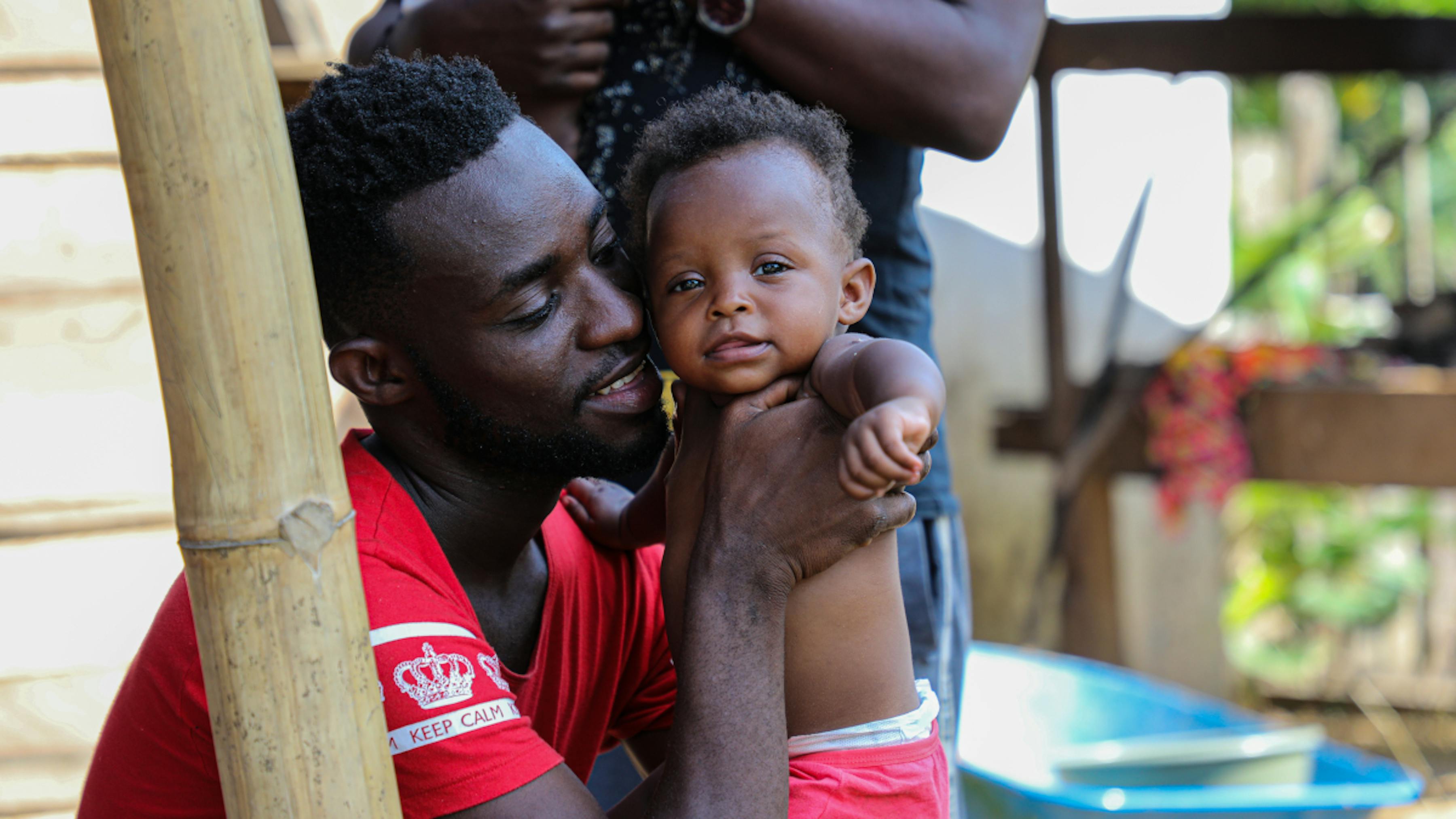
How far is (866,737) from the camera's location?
55.7 inches

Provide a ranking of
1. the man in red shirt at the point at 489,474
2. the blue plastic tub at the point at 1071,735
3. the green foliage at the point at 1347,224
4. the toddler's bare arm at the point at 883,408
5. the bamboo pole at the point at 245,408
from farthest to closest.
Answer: the green foliage at the point at 1347,224, the blue plastic tub at the point at 1071,735, the man in red shirt at the point at 489,474, the toddler's bare arm at the point at 883,408, the bamboo pole at the point at 245,408

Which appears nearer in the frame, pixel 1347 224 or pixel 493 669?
pixel 493 669

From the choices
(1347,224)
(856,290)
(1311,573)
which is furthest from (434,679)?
(1347,224)

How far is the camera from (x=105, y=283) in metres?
2.66

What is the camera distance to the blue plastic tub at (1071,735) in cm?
306

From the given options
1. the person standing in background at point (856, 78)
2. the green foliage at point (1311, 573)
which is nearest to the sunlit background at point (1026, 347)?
the green foliage at point (1311, 573)

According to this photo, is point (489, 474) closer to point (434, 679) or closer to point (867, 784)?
point (434, 679)

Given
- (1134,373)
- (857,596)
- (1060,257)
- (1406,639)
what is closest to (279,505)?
(857,596)

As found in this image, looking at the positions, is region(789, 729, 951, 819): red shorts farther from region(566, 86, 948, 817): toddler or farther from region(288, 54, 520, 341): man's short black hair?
region(288, 54, 520, 341): man's short black hair

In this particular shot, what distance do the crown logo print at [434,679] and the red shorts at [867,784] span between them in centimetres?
39

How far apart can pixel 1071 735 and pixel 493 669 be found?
3.36 meters

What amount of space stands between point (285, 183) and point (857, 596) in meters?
0.79

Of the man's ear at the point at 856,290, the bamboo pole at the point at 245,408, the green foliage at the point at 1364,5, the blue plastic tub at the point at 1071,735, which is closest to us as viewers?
the bamboo pole at the point at 245,408

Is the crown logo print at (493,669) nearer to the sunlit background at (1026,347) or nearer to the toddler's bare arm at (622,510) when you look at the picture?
the toddler's bare arm at (622,510)
